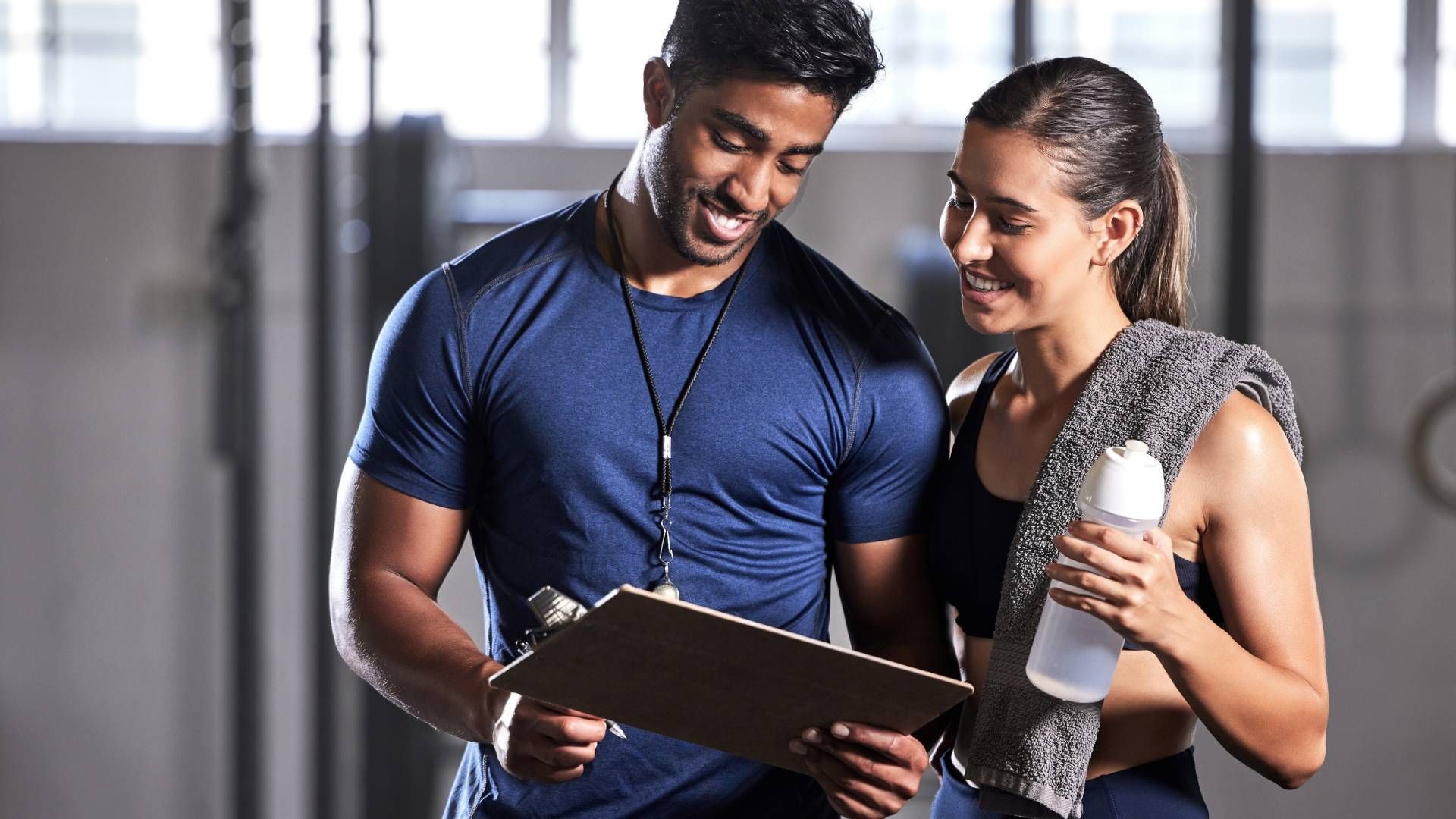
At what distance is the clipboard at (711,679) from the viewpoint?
0.68m

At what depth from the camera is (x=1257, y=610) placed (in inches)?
31.5

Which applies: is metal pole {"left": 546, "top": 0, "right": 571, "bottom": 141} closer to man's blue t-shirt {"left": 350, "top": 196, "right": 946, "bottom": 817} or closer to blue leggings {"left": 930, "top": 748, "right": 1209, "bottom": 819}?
man's blue t-shirt {"left": 350, "top": 196, "right": 946, "bottom": 817}

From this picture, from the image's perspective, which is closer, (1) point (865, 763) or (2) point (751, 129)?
(1) point (865, 763)

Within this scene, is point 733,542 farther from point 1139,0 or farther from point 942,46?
point 1139,0

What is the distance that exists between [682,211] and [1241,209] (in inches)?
52.0

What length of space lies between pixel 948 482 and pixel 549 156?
228 cm

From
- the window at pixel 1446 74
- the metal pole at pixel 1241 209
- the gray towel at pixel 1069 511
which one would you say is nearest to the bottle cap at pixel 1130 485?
the gray towel at pixel 1069 511

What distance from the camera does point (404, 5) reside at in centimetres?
297

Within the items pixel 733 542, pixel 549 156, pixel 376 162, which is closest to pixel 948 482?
pixel 733 542

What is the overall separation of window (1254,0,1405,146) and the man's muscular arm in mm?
2832

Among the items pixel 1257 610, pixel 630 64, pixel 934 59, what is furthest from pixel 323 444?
pixel 934 59

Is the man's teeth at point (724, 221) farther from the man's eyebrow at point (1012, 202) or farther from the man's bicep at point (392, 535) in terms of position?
the man's bicep at point (392, 535)

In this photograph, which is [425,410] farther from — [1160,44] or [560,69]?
[1160,44]

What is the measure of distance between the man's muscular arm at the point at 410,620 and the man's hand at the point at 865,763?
0.17 metres
